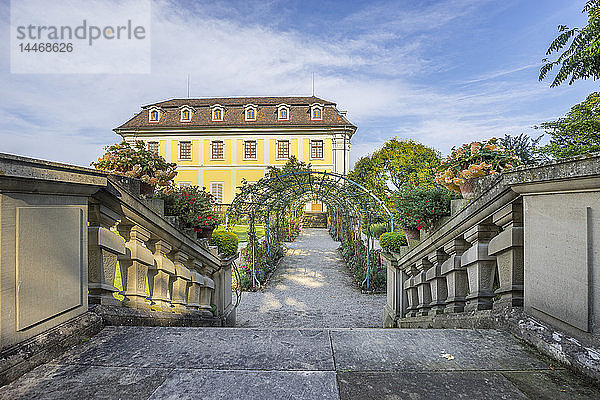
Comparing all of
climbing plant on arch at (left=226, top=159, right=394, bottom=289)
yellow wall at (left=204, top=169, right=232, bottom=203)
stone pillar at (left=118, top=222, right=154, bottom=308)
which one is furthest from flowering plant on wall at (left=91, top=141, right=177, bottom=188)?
yellow wall at (left=204, top=169, right=232, bottom=203)

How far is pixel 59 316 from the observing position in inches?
77.2

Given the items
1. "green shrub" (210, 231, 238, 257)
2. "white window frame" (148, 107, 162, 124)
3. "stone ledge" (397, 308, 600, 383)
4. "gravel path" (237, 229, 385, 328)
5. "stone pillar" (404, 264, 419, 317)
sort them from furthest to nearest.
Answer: "white window frame" (148, 107, 162, 124)
"gravel path" (237, 229, 385, 328)
"green shrub" (210, 231, 238, 257)
"stone pillar" (404, 264, 419, 317)
"stone ledge" (397, 308, 600, 383)

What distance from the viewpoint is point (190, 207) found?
13.4 ft

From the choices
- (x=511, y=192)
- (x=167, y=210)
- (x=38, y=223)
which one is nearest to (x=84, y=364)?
(x=38, y=223)

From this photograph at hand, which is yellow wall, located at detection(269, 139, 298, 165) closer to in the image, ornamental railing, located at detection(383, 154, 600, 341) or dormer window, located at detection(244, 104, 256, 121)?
dormer window, located at detection(244, 104, 256, 121)

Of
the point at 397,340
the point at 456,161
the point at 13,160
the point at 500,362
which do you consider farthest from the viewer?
the point at 456,161

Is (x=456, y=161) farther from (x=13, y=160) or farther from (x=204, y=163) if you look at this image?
(x=204, y=163)

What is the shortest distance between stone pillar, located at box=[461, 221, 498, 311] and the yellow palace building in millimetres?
29201

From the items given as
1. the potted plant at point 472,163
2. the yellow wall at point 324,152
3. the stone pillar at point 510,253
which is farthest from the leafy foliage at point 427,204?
the yellow wall at point 324,152

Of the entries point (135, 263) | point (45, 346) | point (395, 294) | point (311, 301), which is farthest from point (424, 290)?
point (311, 301)

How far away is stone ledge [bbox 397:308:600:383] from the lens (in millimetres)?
1723

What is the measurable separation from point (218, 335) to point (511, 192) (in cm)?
220

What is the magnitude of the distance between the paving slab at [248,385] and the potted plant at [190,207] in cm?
244

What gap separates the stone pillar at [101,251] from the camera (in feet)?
7.75
